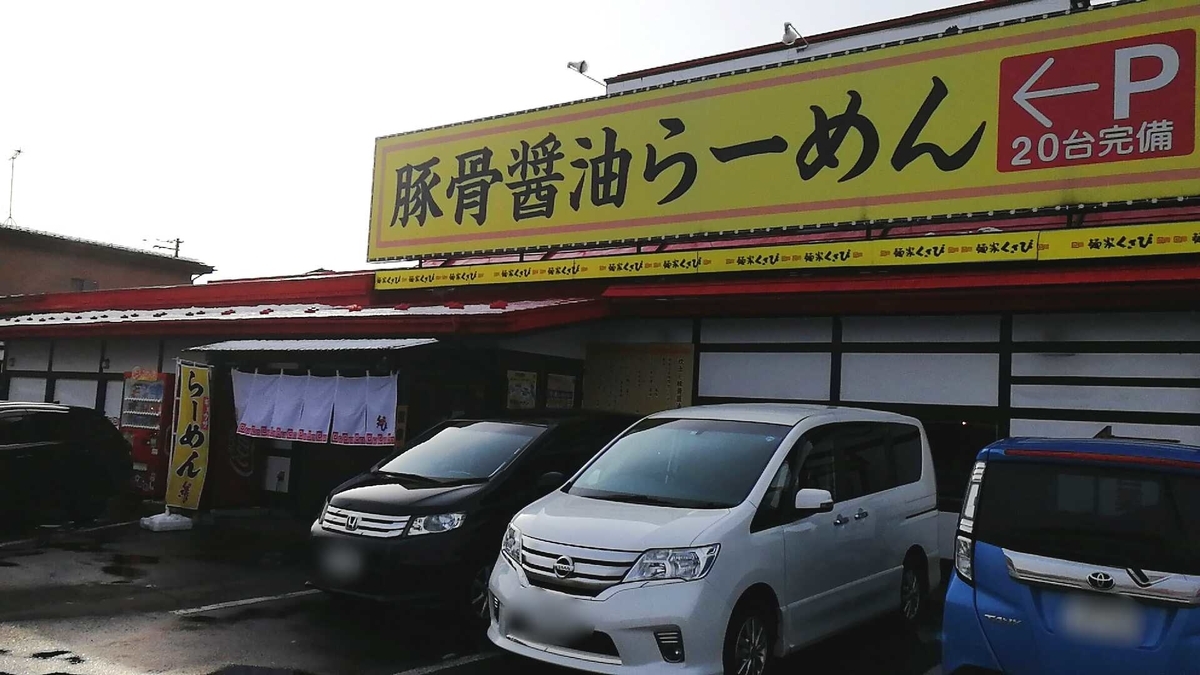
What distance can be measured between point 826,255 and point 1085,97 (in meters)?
2.99

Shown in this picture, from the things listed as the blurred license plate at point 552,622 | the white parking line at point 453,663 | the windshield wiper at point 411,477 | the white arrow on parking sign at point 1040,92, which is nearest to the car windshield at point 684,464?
the blurred license plate at point 552,622

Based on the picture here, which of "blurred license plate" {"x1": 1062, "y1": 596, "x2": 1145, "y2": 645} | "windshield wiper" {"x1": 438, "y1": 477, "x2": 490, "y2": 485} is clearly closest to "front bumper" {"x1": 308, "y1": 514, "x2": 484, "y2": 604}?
"windshield wiper" {"x1": 438, "y1": 477, "x2": 490, "y2": 485}

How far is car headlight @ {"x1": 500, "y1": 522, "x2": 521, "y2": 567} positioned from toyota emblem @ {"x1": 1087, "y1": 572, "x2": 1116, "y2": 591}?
3.15 metres

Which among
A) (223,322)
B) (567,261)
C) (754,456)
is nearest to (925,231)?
(567,261)

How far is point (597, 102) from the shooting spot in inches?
507

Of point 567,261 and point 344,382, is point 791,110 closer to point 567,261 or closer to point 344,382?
point 567,261

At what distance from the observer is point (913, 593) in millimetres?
7496

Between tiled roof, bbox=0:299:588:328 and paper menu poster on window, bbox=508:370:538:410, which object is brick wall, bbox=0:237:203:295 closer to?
tiled roof, bbox=0:299:588:328

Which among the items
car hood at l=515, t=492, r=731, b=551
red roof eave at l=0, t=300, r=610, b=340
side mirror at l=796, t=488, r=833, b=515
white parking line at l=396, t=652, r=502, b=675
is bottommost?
white parking line at l=396, t=652, r=502, b=675

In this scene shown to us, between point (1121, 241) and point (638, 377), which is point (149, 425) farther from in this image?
point (1121, 241)

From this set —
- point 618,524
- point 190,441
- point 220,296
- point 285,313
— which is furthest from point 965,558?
point 220,296

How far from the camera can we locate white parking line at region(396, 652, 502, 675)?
19.7 feet

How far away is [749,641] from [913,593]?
8.62ft

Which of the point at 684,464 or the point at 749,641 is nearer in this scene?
the point at 749,641
